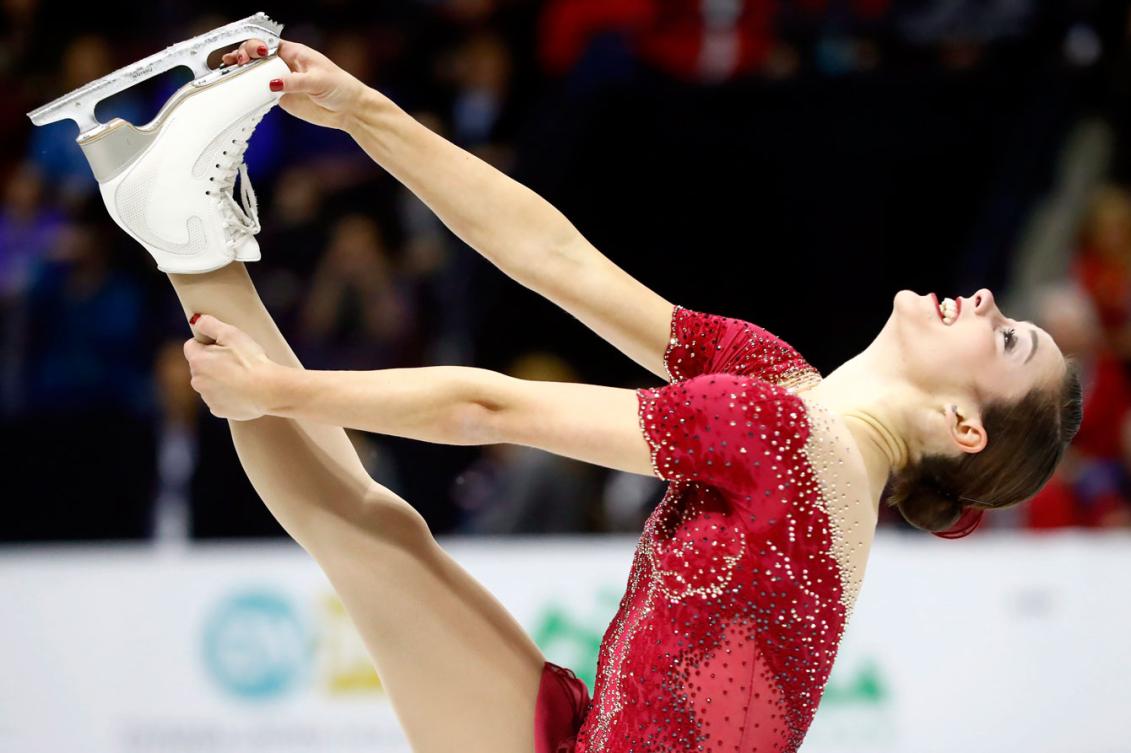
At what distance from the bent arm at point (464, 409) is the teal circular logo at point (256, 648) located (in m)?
2.42

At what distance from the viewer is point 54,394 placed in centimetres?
566

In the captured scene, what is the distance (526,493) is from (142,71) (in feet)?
9.49

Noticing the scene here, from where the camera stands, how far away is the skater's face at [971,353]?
224 cm

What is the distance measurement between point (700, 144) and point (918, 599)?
2.11m

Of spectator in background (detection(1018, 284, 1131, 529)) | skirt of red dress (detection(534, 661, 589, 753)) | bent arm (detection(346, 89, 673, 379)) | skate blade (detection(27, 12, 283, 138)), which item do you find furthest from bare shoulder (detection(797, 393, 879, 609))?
spectator in background (detection(1018, 284, 1131, 529))

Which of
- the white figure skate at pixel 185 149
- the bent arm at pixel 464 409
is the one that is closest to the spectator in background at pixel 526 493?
the white figure skate at pixel 185 149

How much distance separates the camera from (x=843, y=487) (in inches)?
82.1

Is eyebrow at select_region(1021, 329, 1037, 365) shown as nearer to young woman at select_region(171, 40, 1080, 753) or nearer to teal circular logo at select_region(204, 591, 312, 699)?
young woman at select_region(171, 40, 1080, 753)

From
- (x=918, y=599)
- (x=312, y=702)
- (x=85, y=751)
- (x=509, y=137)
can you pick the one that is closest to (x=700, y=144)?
(x=509, y=137)

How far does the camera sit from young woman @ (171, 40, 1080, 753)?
2.02 m

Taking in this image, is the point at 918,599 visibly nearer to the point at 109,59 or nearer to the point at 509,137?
the point at 509,137

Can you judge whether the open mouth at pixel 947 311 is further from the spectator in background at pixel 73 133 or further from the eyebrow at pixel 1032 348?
the spectator in background at pixel 73 133

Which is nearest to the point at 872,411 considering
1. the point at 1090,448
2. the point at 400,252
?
the point at 1090,448

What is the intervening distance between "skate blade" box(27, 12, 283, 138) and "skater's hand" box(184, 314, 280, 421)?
407 mm
